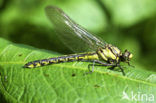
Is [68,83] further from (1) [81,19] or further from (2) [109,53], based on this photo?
(1) [81,19]

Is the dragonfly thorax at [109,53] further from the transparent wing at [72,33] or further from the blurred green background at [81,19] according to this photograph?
the blurred green background at [81,19]

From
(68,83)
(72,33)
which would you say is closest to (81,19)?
(72,33)

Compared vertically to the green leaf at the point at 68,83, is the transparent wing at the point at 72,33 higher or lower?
higher

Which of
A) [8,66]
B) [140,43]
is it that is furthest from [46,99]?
[140,43]

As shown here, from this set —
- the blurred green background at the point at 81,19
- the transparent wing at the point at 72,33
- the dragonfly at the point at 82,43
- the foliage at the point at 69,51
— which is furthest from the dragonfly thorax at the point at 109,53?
the blurred green background at the point at 81,19

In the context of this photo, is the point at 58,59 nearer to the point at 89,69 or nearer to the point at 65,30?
the point at 89,69

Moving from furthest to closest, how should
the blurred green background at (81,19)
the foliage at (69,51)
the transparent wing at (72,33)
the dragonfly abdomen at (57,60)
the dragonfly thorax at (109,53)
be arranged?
the blurred green background at (81,19) → the transparent wing at (72,33) → the dragonfly thorax at (109,53) → the dragonfly abdomen at (57,60) → the foliage at (69,51)
